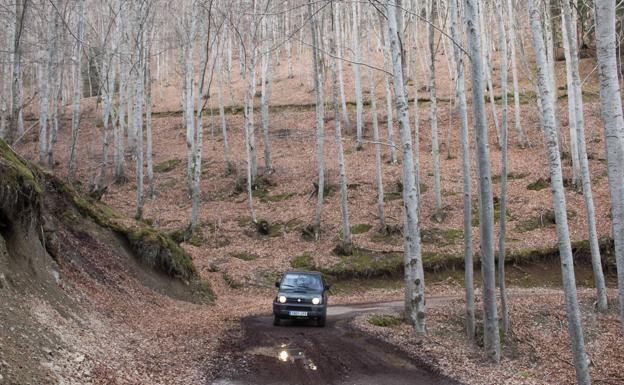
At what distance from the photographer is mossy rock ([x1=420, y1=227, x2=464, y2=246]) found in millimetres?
21500

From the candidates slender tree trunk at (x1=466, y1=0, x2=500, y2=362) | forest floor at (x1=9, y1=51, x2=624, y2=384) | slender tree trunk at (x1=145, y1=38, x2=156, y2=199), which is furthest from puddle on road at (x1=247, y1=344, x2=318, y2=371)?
slender tree trunk at (x1=145, y1=38, x2=156, y2=199)

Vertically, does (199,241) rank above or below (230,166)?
below

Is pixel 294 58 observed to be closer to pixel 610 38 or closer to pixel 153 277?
pixel 153 277

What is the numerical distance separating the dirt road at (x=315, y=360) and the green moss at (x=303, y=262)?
788 centimetres

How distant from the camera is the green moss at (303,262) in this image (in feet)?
68.2

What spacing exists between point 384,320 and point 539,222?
39.6ft

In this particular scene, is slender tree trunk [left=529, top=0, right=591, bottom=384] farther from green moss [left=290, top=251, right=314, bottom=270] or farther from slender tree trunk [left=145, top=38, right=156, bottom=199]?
slender tree trunk [left=145, top=38, right=156, bottom=199]

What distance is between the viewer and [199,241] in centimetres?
2327

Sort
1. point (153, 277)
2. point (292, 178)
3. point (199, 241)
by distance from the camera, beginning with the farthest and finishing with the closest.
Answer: point (292, 178)
point (199, 241)
point (153, 277)

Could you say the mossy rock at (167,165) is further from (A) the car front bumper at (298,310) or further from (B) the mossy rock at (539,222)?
(B) the mossy rock at (539,222)

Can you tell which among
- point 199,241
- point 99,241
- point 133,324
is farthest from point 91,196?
point 133,324

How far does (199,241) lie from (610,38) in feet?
65.1

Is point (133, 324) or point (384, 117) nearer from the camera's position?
point (133, 324)

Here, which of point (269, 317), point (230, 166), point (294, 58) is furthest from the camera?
point (294, 58)
